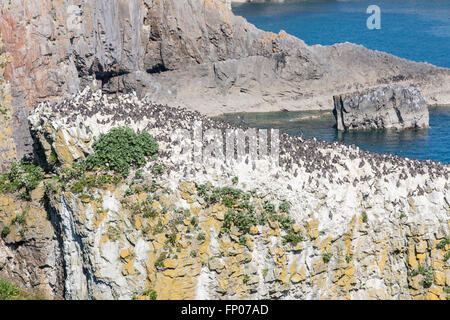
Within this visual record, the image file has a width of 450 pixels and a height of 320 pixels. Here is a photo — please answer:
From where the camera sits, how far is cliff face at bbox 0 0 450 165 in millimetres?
95750

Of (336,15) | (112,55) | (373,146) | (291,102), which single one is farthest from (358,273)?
(336,15)

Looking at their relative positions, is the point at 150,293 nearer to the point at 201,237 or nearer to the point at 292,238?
the point at 201,237

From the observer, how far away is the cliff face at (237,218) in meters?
33.9

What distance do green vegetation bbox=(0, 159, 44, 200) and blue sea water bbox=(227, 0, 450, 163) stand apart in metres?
47.3

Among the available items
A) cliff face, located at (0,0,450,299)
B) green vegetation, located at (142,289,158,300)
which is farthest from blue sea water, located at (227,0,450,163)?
green vegetation, located at (142,289,158,300)

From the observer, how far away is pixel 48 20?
72562mm

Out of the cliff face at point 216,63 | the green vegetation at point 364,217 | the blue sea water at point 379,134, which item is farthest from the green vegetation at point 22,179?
the cliff face at point 216,63

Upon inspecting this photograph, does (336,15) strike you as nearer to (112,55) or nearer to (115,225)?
(112,55)

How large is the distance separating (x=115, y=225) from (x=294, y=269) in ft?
36.3

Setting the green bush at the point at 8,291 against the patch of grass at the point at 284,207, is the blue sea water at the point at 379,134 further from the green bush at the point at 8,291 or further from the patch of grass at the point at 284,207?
the green bush at the point at 8,291

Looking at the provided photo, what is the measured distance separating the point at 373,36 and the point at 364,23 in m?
13.6

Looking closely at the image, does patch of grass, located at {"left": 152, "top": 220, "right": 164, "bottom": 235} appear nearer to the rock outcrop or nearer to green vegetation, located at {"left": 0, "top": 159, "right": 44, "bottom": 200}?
green vegetation, located at {"left": 0, "top": 159, "right": 44, "bottom": 200}

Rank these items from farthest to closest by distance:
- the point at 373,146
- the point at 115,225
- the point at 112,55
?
the point at 112,55, the point at 373,146, the point at 115,225

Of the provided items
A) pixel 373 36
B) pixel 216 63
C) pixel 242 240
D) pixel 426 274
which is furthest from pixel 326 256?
pixel 373 36
